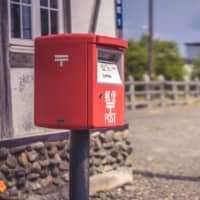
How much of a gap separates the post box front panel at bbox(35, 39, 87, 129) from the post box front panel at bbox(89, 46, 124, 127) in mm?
94

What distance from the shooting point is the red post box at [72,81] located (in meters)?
4.17

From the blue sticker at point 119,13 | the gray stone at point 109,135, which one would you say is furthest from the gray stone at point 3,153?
the blue sticker at point 119,13

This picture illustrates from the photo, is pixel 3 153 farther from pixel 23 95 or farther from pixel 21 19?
pixel 21 19

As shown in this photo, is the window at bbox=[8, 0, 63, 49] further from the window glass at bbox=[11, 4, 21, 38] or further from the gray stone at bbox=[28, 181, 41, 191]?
the gray stone at bbox=[28, 181, 41, 191]

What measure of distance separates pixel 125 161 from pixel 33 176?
5.89ft

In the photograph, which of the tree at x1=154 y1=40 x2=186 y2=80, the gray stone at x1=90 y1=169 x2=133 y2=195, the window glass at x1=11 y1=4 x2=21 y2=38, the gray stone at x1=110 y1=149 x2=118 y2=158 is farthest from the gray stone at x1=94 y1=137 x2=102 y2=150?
the tree at x1=154 y1=40 x2=186 y2=80

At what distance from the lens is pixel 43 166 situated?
21.2 feet

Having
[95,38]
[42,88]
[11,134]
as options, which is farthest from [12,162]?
[95,38]

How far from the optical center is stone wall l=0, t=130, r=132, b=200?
19.7ft

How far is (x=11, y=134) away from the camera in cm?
619

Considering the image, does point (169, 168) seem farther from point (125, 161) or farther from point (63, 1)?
point (63, 1)

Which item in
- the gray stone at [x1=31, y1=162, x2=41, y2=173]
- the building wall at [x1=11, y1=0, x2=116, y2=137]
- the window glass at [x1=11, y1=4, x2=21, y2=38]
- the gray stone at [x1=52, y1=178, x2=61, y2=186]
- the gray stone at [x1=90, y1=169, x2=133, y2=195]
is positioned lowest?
the gray stone at [x1=90, y1=169, x2=133, y2=195]

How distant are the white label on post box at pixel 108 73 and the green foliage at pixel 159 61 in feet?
133

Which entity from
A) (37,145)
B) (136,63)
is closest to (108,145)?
(37,145)
